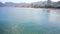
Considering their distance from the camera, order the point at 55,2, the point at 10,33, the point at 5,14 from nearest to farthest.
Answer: the point at 10,33 → the point at 55,2 → the point at 5,14

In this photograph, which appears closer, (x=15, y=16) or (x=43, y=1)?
(x=43, y=1)

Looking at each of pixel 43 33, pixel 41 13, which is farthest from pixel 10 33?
pixel 41 13

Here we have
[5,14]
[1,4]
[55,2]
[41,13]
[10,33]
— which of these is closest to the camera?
[10,33]

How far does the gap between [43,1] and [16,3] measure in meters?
0.91

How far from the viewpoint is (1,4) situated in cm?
303

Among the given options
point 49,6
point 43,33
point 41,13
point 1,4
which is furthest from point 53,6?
point 1,4

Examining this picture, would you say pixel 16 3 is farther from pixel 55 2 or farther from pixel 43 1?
pixel 55 2

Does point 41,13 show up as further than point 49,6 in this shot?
Yes

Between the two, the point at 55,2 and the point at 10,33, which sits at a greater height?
the point at 55,2

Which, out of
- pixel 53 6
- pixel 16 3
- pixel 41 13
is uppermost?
pixel 16 3

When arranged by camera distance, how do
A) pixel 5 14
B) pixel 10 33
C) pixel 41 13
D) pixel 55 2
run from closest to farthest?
pixel 10 33, pixel 55 2, pixel 5 14, pixel 41 13

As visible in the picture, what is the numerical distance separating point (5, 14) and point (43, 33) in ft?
5.97

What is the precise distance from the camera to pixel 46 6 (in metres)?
3.59

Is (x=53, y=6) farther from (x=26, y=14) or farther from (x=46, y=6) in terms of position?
(x=26, y=14)
